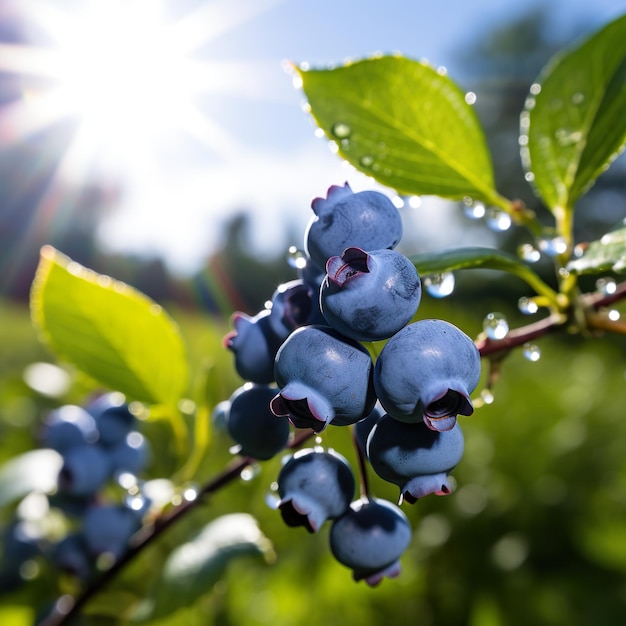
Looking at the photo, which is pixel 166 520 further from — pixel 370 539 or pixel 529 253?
pixel 529 253

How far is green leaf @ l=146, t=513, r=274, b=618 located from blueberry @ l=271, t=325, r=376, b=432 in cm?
64

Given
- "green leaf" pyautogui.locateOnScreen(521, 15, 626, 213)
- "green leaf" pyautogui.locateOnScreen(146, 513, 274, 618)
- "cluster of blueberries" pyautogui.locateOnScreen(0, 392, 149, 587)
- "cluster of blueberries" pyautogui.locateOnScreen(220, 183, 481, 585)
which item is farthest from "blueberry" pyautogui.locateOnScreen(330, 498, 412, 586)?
"cluster of blueberries" pyautogui.locateOnScreen(0, 392, 149, 587)

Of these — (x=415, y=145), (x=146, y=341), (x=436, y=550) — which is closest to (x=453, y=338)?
(x=415, y=145)

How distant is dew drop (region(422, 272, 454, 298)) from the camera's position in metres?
0.75

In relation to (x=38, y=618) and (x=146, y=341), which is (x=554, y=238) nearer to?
(x=146, y=341)

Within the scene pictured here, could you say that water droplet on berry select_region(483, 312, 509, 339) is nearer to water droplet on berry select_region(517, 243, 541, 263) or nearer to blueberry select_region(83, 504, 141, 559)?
water droplet on berry select_region(517, 243, 541, 263)

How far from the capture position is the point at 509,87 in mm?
30016

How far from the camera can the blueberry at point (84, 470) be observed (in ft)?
4.40

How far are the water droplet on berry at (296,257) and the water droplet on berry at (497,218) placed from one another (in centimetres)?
38

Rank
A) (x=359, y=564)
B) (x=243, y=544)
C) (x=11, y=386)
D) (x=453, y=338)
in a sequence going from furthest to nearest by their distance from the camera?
(x=11, y=386), (x=243, y=544), (x=359, y=564), (x=453, y=338)

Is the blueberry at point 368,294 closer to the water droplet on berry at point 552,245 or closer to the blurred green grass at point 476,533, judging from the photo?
the water droplet on berry at point 552,245

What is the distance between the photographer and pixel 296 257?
0.72 meters

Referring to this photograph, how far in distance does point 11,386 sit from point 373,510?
6.06 feet

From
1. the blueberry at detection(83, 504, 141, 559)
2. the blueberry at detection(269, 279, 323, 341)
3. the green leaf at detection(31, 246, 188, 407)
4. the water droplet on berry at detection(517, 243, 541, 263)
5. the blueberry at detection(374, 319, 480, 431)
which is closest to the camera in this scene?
the blueberry at detection(374, 319, 480, 431)
